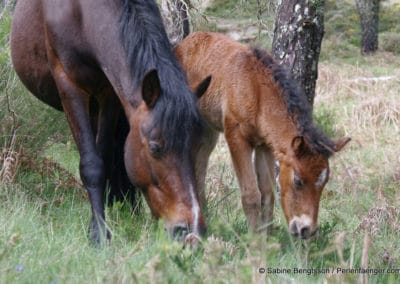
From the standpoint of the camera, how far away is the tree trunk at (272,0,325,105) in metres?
6.95

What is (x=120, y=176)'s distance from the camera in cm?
645

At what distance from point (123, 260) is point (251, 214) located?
10.8 feet

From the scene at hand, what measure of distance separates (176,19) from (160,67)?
5419 millimetres

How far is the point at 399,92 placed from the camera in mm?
13914

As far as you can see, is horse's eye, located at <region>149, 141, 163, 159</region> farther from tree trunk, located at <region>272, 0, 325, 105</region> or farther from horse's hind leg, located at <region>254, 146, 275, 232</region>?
tree trunk, located at <region>272, 0, 325, 105</region>

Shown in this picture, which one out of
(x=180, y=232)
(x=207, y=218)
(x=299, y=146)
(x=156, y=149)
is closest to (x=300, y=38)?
(x=299, y=146)

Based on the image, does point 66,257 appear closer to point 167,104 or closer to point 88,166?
point 167,104

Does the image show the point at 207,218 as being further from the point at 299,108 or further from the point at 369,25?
the point at 369,25

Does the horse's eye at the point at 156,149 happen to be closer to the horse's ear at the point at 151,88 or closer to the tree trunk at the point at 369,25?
the horse's ear at the point at 151,88

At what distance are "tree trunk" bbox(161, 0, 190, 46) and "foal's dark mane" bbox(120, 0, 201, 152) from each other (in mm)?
4657

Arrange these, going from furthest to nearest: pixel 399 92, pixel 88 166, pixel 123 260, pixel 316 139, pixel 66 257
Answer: pixel 399 92 → pixel 316 139 → pixel 88 166 → pixel 66 257 → pixel 123 260

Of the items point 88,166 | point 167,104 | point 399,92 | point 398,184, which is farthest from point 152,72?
point 399,92

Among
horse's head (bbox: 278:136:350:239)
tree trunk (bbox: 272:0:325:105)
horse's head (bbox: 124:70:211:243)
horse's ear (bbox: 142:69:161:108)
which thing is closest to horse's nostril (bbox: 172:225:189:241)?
horse's head (bbox: 124:70:211:243)

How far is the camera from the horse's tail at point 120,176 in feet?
20.8
